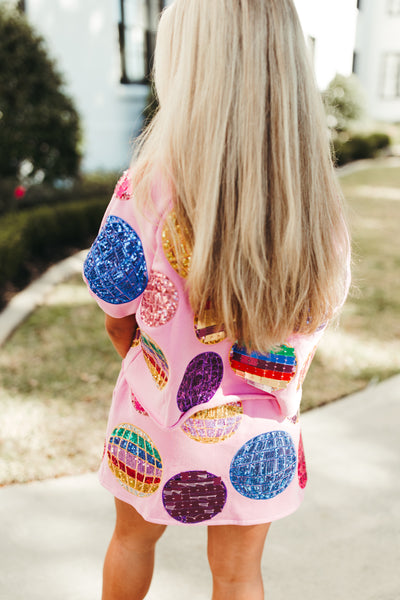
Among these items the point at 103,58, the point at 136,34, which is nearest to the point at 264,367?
the point at 103,58

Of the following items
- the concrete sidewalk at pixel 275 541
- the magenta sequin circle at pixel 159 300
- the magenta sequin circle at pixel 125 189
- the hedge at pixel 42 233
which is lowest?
the hedge at pixel 42 233

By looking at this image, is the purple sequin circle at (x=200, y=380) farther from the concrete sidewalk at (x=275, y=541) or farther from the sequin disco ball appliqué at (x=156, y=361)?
the concrete sidewalk at (x=275, y=541)

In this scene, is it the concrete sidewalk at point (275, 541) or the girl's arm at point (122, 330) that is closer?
the girl's arm at point (122, 330)

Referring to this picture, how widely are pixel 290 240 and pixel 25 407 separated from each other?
263 centimetres

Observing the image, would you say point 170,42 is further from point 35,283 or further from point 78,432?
point 35,283

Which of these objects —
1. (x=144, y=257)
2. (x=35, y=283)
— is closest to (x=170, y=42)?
(x=144, y=257)

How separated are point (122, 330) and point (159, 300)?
0.85 feet

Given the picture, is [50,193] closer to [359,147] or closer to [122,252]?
[122,252]

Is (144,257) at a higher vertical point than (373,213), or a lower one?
higher

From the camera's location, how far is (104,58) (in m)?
9.73

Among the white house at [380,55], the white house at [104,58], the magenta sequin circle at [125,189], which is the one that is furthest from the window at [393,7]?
the magenta sequin circle at [125,189]

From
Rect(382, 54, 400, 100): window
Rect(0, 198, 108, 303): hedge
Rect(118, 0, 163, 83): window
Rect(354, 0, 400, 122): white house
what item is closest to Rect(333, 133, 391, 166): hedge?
Rect(118, 0, 163, 83): window

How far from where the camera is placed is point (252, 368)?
1357mm

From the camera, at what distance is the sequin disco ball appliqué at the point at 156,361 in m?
1.37
